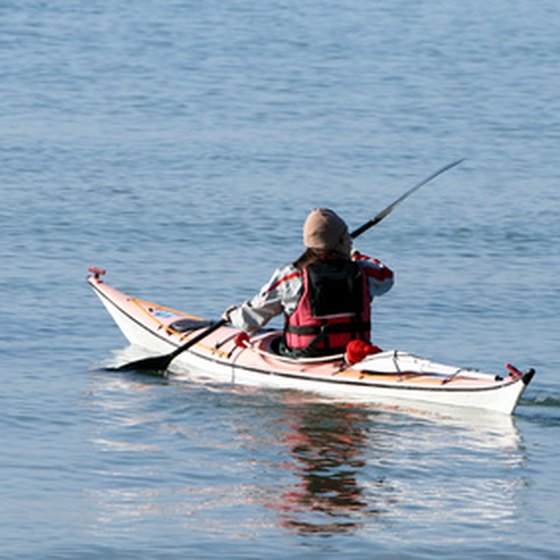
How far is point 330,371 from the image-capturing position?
9.45 meters

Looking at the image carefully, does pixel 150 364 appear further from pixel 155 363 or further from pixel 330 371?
pixel 330 371

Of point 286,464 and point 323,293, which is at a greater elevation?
point 323,293

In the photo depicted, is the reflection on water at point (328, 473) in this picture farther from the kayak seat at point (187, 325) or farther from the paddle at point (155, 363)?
the kayak seat at point (187, 325)

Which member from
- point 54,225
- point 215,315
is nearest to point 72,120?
point 54,225

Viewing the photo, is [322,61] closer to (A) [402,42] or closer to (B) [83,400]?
(A) [402,42]

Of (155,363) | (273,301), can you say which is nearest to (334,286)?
(273,301)

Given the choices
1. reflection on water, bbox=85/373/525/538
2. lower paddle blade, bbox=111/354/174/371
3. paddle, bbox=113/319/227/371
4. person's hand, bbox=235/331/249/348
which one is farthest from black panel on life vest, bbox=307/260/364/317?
lower paddle blade, bbox=111/354/174/371

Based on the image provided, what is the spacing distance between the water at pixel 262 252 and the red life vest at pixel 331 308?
38cm

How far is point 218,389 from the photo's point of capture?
9883 mm

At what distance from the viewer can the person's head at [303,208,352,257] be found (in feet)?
30.0

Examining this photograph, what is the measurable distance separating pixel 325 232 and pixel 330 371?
2.81 ft

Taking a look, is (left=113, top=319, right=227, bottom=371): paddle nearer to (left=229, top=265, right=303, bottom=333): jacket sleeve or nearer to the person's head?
(left=229, top=265, right=303, bottom=333): jacket sleeve

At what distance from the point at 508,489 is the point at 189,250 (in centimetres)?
681

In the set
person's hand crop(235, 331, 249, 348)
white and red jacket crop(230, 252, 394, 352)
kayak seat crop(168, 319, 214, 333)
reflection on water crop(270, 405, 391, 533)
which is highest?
white and red jacket crop(230, 252, 394, 352)
